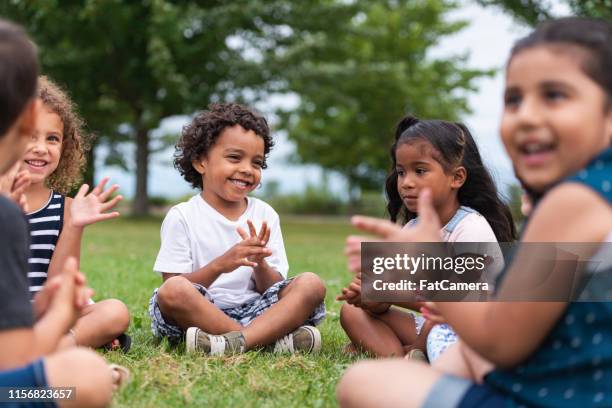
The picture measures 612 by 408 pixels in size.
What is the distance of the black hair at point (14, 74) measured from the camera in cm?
178

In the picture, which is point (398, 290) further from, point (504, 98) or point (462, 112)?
point (462, 112)

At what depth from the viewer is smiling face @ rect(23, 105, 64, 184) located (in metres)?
3.49

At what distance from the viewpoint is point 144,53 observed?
19.5m

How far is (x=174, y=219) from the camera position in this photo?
12.2 ft

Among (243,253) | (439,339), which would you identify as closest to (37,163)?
(243,253)

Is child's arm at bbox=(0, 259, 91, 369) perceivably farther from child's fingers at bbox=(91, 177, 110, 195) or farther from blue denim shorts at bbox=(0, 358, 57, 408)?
child's fingers at bbox=(91, 177, 110, 195)

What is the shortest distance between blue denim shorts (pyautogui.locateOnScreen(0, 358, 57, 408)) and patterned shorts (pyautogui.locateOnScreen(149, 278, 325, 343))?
1.72 metres

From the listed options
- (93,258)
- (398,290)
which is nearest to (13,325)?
(398,290)

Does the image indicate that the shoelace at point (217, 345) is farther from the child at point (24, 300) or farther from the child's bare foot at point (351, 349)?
the child at point (24, 300)

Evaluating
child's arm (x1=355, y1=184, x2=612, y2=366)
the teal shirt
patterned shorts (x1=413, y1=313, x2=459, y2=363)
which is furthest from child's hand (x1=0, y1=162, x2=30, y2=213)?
the teal shirt

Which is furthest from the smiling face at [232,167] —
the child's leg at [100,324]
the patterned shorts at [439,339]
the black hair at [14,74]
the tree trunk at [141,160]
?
the tree trunk at [141,160]

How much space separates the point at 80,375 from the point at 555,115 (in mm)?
1305

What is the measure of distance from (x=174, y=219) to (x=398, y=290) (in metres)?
1.17

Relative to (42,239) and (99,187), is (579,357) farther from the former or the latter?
(42,239)
